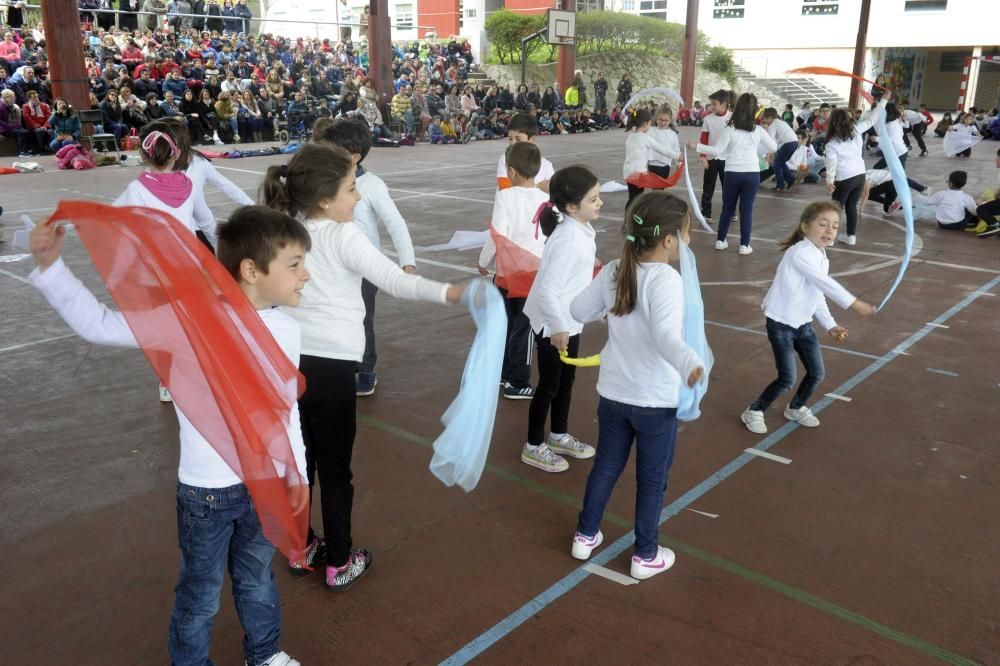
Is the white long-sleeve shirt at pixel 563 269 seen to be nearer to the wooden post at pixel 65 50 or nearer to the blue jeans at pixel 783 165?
the blue jeans at pixel 783 165

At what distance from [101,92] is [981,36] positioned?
40.1 meters

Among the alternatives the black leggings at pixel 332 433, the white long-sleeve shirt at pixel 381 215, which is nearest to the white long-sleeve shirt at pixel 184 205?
the white long-sleeve shirt at pixel 381 215

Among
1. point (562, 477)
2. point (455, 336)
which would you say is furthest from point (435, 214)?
point (562, 477)

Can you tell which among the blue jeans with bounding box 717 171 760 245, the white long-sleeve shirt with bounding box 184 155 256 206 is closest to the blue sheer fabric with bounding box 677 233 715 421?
the white long-sleeve shirt with bounding box 184 155 256 206

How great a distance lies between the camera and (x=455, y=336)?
653cm

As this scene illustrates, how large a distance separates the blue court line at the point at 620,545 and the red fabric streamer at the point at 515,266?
4.83 ft

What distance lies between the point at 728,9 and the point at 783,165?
1367 inches

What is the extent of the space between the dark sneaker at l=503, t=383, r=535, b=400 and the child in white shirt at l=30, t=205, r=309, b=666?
2.84m

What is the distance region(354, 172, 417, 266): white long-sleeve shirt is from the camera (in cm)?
439

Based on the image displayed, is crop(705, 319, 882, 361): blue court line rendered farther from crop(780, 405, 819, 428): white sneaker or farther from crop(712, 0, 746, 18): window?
crop(712, 0, 746, 18): window

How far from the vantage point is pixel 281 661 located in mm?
2719

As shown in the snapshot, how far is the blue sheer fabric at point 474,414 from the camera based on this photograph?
2.85 meters

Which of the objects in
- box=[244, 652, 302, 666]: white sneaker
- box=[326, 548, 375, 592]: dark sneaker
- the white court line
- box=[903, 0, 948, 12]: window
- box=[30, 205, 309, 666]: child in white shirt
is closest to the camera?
box=[30, 205, 309, 666]: child in white shirt

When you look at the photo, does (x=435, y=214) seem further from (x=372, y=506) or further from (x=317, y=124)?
(x=372, y=506)
